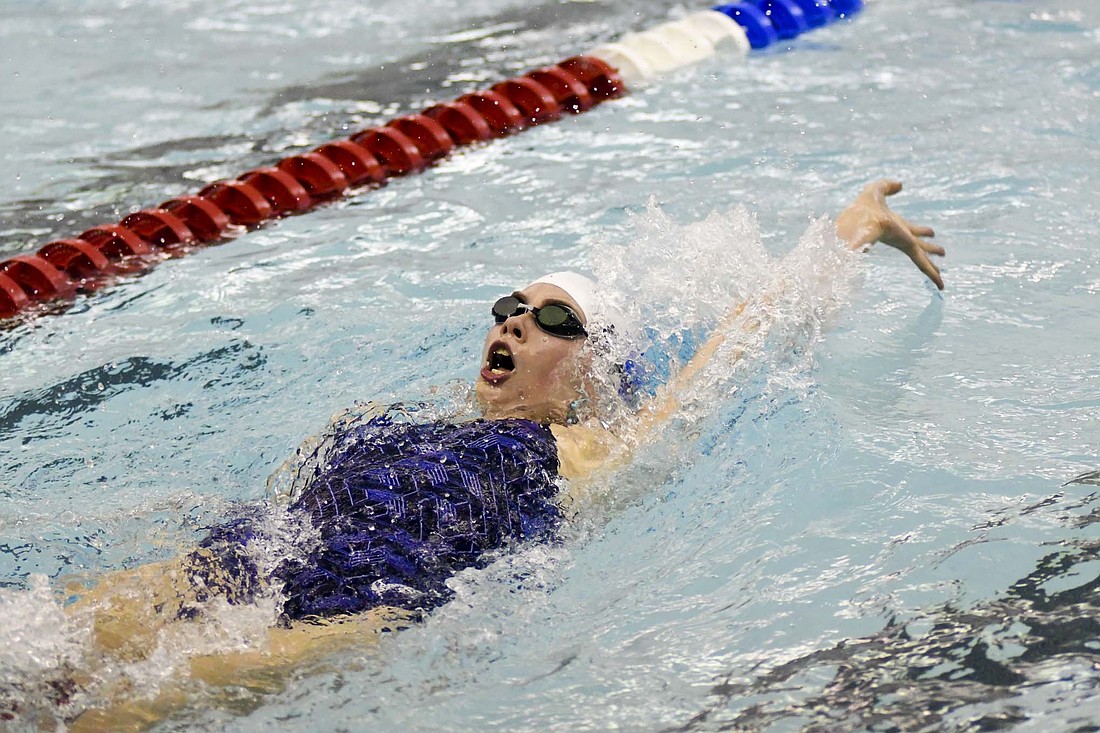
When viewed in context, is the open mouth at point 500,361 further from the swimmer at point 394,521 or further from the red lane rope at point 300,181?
the red lane rope at point 300,181

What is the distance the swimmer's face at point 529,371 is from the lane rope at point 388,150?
199 cm

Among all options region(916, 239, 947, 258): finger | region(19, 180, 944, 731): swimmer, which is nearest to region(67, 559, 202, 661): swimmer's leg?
region(19, 180, 944, 731): swimmer

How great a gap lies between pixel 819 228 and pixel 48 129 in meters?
3.99

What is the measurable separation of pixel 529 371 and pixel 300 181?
249 cm

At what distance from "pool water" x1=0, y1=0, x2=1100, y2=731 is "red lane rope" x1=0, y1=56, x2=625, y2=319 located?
0.49 feet

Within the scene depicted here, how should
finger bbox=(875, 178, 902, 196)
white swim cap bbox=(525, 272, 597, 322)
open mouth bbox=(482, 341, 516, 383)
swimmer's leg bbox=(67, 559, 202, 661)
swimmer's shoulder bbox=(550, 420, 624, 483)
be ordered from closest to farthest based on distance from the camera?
swimmer's leg bbox=(67, 559, 202, 661) < swimmer's shoulder bbox=(550, 420, 624, 483) < open mouth bbox=(482, 341, 516, 383) < white swim cap bbox=(525, 272, 597, 322) < finger bbox=(875, 178, 902, 196)

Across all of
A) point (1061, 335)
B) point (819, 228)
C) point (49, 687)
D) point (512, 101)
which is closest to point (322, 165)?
point (512, 101)

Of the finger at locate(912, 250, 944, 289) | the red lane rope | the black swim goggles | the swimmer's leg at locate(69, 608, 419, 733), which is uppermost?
the red lane rope

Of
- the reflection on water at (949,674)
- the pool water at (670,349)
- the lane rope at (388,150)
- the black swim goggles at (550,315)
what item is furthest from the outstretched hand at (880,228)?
the lane rope at (388,150)

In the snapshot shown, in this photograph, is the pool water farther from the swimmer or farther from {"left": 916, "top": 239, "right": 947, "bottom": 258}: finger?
{"left": 916, "top": 239, "right": 947, "bottom": 258}: finger

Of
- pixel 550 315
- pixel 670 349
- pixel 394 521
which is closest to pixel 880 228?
pixel 670 349

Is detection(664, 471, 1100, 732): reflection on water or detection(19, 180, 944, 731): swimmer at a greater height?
detection(19, 180, 944, 731): swimmer

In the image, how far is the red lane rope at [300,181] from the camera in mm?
4336

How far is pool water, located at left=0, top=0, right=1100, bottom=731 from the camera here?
7.39 feet
